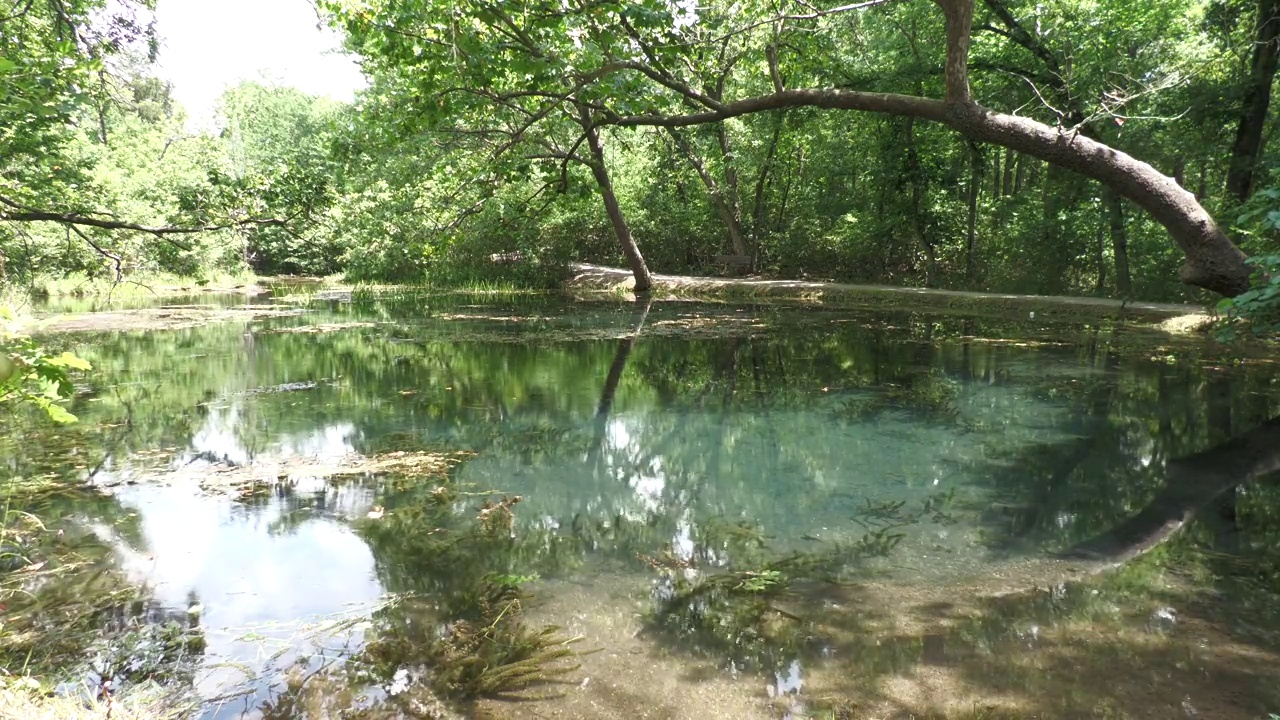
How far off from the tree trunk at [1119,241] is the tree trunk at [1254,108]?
148cm

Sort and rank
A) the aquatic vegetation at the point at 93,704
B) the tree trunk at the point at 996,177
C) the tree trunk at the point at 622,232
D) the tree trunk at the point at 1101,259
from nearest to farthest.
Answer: the aquatic vegetation at the point at 93,704, the tree trunk at the point at 1101,259, the tree trunk at the point at 622,232, the tree trunk at the point at 996,177

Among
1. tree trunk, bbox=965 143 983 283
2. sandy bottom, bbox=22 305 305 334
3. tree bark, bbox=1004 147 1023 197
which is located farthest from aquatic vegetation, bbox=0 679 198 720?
tree bark, bbox=1004 147 1023 197

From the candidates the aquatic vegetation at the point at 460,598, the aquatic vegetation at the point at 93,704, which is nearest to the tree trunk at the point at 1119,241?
the aquatic vegetation at the point at 460,598

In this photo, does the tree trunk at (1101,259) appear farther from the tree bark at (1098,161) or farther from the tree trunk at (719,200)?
the tree trunk at (719,200)

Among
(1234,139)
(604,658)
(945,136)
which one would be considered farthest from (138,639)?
(945,136)

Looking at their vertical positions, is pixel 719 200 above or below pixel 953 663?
above

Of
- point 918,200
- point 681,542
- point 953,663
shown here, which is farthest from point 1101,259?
point 953,663

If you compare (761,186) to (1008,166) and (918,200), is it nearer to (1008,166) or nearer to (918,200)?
(918,200)

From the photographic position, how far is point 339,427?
236 inches

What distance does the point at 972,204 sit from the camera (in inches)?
603

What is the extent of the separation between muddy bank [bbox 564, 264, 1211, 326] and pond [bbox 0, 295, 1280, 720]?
4.10m

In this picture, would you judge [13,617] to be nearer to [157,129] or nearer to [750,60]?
[750,60]

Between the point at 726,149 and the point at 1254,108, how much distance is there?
1089cm

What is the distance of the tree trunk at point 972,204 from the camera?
49.9ft
